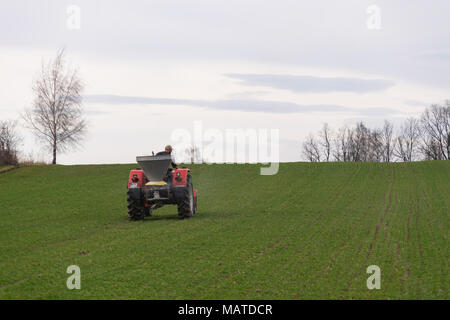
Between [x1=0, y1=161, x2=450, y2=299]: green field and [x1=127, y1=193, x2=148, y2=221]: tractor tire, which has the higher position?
[x1=127, y1=193, x2=148, y2=221]: tractor tire

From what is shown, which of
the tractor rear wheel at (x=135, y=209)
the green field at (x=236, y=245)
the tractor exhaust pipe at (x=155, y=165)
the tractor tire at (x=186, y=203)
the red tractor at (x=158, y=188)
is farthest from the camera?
the tractor rear wheel at (x=135, y=209)

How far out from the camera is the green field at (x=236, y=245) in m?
9.59

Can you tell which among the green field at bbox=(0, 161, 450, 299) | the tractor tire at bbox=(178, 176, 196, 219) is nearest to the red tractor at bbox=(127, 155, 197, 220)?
the tractor tire at bbox=(178, 176, 196, 219)

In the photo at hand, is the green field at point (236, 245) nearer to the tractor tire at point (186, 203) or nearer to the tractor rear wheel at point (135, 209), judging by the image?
the tractor rear wheel at point (135, 209)

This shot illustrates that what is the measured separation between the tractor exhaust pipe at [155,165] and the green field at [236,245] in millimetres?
1513

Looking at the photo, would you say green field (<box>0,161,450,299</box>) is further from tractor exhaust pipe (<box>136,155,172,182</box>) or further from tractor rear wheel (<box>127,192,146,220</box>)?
tractor exhaust pipe (<box>136,155,172,182</box>)

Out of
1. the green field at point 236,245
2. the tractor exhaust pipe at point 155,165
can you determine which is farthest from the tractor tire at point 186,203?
the tractor exhaust pipe at point 155,165

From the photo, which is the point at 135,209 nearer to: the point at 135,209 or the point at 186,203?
the point at 135,209

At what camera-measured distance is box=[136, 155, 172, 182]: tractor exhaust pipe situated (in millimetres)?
18781

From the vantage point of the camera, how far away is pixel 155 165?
18969 millimetres

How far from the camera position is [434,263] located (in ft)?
39.0

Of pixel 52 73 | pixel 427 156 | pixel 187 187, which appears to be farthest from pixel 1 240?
pixel 427 156

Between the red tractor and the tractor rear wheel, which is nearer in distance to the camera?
the red tractor
